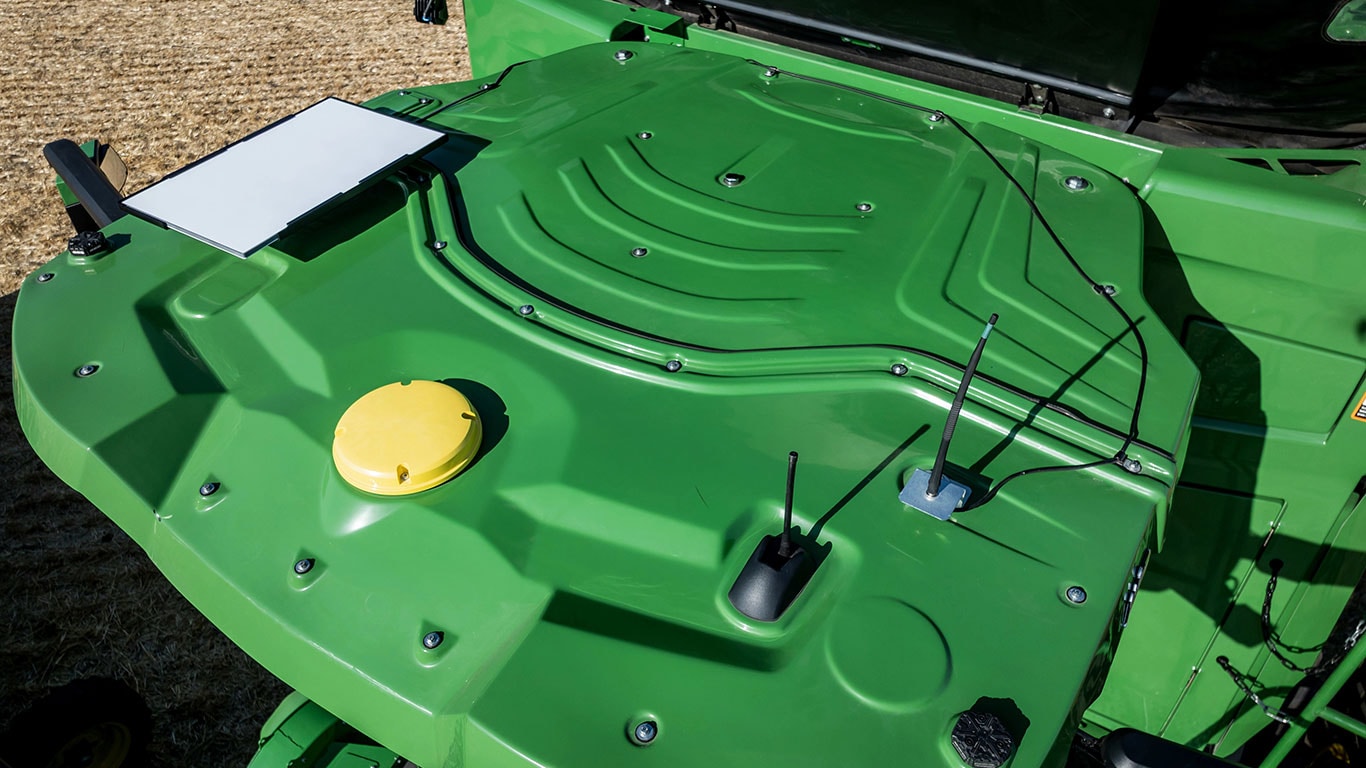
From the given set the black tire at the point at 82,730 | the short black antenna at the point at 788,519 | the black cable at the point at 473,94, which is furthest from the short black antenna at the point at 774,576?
the black tire at the point at 82,730

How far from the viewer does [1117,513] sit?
1409 mm

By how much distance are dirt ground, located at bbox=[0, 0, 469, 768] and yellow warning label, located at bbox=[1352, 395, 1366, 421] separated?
107 inches

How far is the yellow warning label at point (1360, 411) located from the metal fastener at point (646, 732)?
153cm

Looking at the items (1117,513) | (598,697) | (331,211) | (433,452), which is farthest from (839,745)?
(331,211)

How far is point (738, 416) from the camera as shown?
1.56 metres

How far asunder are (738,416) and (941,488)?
1.13 ft

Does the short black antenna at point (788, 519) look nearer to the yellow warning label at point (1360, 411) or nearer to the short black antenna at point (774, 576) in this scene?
the short black antenna at point (774, 576)

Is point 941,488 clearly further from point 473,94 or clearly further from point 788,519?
point 473,94

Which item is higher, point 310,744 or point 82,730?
point 310,744

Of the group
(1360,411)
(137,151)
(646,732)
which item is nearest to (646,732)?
(646,732)

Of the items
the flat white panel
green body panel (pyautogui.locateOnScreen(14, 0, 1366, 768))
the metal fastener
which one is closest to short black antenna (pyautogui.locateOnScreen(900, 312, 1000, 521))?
green body panel (pyautogui.locateOnScreen(14, 0, 1366, 768))

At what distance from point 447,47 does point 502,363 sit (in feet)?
16.5

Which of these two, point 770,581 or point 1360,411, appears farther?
point 1360,411

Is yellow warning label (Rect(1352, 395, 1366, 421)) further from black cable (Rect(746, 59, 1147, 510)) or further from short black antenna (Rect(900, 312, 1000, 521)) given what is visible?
short black antenna (Rect(900, 312, 1000, 521))
